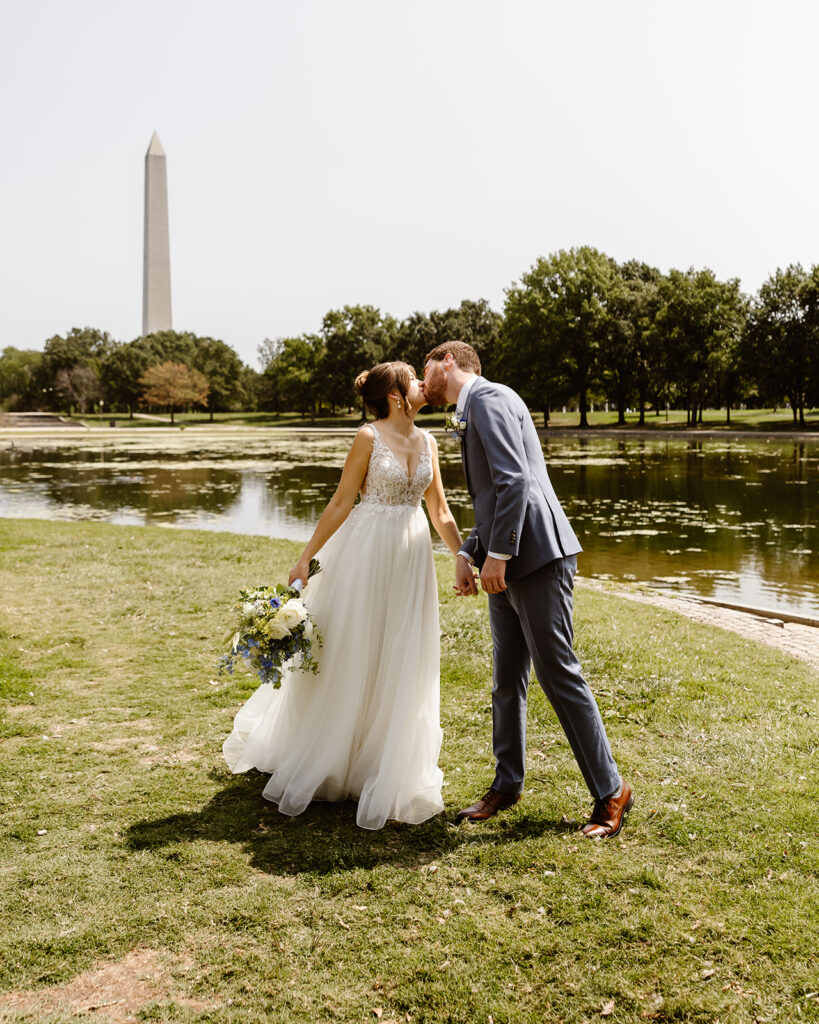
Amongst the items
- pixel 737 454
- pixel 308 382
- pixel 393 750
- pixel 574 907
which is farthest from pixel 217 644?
pixel 308 382

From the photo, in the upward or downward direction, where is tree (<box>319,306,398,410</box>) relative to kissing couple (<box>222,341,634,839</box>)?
upward

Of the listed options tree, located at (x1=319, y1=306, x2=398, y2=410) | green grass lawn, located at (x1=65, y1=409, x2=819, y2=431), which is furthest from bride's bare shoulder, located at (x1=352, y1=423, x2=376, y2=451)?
tree, located at (x1=319, y1=306, x2=398, y2=410)

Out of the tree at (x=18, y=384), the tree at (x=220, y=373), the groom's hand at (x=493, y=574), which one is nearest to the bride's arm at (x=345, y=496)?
the groom's hand at (x=493, y=574)

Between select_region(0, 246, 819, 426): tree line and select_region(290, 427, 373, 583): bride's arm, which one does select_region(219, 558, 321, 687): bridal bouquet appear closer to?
select_region(290, 427, 373, 583): bride's arm

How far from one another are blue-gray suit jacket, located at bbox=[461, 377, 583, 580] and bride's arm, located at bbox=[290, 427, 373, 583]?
565 millimetres

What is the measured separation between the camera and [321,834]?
394cm

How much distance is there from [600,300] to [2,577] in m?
58.1

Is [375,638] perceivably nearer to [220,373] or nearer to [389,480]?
[389,480]

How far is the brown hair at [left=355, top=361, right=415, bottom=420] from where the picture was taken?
13.5 feet

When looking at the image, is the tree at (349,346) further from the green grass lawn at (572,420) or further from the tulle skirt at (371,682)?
the tulle skirt at (371,682)

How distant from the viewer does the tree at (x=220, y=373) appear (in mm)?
100938

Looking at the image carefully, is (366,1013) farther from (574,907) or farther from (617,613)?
(617,613)

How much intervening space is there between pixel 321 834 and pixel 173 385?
95236mm

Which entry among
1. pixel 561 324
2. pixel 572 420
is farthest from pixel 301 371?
pixel 561 324
